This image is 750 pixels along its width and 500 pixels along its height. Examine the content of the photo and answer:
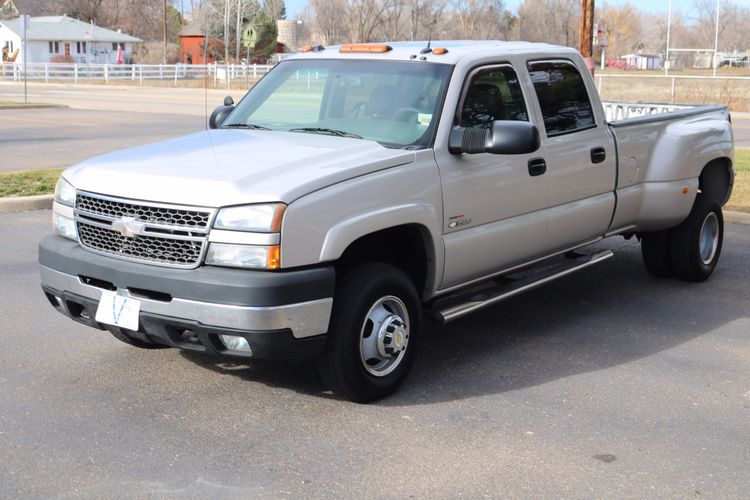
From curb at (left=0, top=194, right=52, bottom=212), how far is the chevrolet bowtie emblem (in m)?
6.92

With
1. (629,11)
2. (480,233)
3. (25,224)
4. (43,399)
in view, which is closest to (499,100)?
(480,233)

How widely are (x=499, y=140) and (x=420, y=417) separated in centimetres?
158

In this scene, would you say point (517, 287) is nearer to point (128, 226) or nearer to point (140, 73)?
point (128, 226)

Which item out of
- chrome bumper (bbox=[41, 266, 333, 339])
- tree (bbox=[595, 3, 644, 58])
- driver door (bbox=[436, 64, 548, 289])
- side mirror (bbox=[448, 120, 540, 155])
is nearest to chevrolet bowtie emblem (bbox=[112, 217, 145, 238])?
chrome bumper (bbox=[41, 266, 333, 339])

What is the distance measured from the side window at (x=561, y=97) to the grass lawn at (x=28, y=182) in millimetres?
7237

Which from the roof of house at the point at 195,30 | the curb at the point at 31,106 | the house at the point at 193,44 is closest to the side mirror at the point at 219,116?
the curb at the point at 31,106

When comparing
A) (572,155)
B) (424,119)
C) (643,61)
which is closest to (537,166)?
(572,155)

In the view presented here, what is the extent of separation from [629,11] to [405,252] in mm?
154162

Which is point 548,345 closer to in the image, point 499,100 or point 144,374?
point 499,100

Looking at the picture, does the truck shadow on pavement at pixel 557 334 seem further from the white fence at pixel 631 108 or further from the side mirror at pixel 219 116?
the white fence at pixel 631 108

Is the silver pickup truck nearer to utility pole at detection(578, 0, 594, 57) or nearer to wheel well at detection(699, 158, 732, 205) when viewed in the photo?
wheel well at detection(699, 158, 732, 205)

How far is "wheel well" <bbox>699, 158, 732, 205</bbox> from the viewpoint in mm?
8323

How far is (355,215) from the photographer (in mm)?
5086

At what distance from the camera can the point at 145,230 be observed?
5.02 meters
